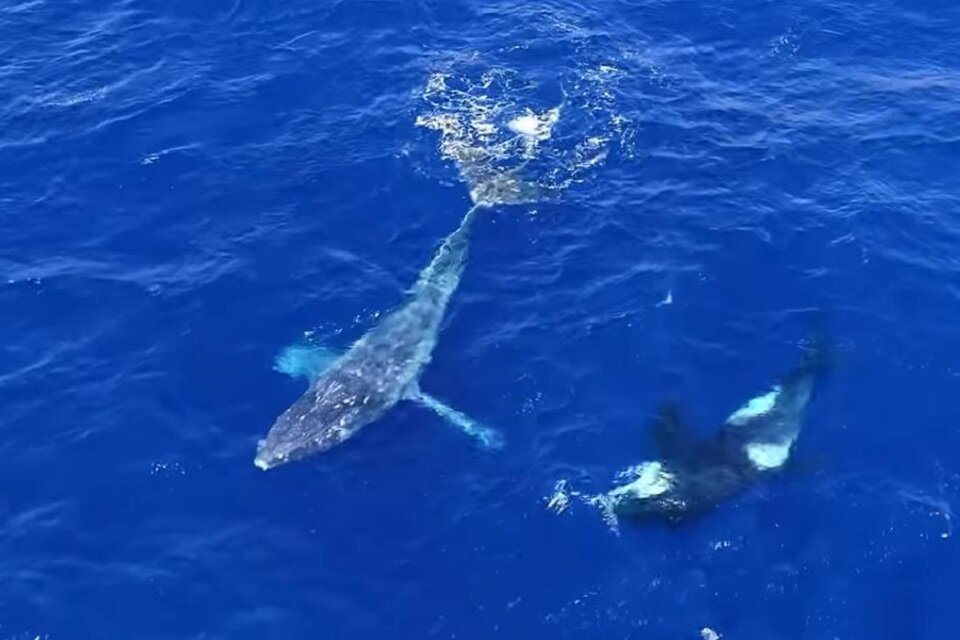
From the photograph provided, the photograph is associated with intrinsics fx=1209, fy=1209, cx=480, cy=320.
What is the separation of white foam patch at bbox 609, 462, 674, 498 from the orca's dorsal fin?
91 centimetres

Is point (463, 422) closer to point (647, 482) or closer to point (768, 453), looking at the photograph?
point (647, 482)

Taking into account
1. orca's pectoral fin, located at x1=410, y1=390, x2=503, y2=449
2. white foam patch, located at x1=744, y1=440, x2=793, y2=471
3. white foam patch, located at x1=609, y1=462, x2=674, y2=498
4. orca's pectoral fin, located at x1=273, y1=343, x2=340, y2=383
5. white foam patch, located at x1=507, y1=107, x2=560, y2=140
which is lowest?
white foam patch, located at x1=744, y1=440, x2=793, y2=471

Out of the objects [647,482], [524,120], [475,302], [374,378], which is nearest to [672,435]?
[647,482]

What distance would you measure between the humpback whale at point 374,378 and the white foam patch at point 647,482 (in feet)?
19.4

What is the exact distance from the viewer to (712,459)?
172 feet

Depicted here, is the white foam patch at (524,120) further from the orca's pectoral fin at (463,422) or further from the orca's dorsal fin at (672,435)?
the orca's dorsal fin at (672,435)

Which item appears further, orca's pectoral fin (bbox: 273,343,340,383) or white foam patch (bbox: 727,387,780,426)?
orca's pectoral fin (bbox: 273,343,340,383)

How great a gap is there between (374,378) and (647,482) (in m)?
13.6

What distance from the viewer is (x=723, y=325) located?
5888cm

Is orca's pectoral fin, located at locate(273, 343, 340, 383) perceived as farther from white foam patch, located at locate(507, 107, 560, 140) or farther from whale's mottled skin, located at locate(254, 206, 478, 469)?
white foam patch, located at locate(507, 107, 560, 140)

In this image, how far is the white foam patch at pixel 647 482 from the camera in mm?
50906

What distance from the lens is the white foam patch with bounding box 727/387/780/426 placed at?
54.2m

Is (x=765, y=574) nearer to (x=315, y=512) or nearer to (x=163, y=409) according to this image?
(x=315, y=512)

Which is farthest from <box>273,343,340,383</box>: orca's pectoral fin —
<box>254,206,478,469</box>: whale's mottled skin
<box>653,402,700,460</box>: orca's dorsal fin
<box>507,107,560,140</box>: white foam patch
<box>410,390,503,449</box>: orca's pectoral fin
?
<box>507,107,560,140</box>: white foam patch
